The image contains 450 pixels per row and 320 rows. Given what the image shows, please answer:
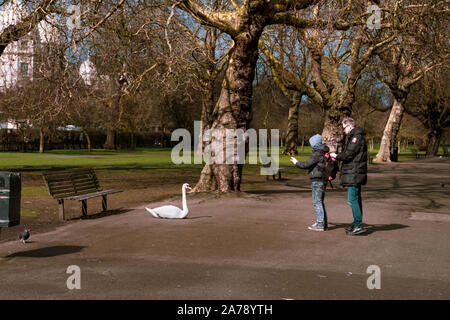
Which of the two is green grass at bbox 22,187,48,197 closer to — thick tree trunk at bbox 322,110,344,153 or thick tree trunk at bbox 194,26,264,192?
A: thick tree trunk at bbox 194,26,264,192

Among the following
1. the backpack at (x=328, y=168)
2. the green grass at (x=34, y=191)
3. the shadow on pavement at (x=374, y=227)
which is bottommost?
the shadow on pavement at (x=374, y=227)

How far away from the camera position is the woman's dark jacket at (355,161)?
27.6 feet

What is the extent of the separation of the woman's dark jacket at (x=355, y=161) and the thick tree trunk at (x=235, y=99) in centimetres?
587

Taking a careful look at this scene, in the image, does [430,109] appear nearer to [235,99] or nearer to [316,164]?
[235,99]

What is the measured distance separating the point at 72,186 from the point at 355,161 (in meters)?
6.36

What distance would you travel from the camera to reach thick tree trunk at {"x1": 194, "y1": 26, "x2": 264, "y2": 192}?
1395 centimetres

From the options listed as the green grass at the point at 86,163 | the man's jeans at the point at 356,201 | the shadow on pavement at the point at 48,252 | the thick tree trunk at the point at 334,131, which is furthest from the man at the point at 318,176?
the thick tree trunk at the point at 334,131

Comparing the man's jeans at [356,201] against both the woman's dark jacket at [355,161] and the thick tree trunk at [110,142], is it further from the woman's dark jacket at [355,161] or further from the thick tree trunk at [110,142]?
the thick tree trunk at [110,142]

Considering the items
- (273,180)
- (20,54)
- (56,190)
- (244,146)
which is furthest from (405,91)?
(56,190)

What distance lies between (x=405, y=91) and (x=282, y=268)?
3233 centimetres

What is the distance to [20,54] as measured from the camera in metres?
17.3

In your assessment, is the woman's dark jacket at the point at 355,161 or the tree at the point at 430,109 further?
the tree at the point at 430,109

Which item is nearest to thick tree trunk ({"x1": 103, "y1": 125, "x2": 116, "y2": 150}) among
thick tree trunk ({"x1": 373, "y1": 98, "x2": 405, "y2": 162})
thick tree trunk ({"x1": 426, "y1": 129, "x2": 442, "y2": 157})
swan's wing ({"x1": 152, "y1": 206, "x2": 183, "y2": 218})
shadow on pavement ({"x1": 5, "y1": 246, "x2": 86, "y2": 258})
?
thick tree trunk ({"x1": 373, "y1": 98, "x2": 405, "y2": 162})

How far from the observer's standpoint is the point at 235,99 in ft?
46.3
